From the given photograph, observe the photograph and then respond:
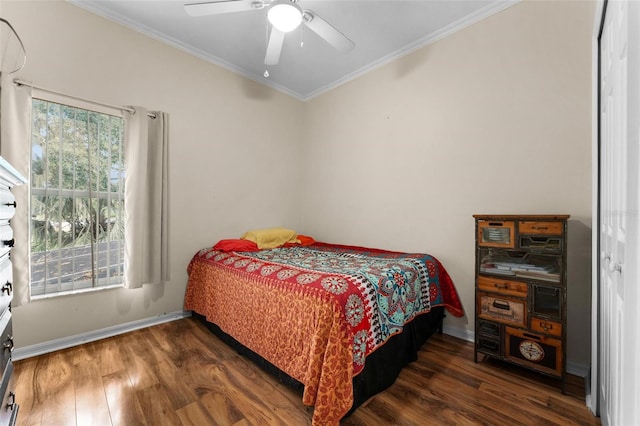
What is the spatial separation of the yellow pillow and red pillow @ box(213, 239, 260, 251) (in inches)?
3.4

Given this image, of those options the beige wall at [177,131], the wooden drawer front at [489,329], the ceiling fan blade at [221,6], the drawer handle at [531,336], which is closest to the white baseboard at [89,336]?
the beige wall at [177,131]

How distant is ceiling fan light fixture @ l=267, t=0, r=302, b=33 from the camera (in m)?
1.62

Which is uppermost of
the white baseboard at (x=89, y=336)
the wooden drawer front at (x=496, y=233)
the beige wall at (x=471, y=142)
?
the beige wall at (x=471, y=142)

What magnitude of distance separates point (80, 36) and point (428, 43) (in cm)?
306

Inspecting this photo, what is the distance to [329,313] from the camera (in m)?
1.40

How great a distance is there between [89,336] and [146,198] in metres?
1.23

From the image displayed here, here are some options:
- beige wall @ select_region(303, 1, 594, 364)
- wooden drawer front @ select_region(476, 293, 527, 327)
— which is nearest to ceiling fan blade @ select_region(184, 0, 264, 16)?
beige wall @ select_region(303, 1, 594, 364)

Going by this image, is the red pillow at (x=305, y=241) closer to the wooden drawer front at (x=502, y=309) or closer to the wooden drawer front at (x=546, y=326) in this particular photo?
the wooden drawer front at (x=502, y=309)

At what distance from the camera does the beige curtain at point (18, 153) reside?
5.90ft

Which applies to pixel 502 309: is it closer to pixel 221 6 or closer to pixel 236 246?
pixel 236 246

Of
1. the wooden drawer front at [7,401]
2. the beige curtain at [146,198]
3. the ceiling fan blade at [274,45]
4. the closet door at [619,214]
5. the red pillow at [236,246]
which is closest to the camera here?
the closet door at [619,214]

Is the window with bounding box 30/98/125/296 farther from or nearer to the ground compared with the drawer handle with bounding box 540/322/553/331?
farther from the ground

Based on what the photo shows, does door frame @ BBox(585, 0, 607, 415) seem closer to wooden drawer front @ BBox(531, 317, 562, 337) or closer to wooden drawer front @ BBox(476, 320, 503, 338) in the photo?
wooden drawer front @ BBox(531, 317, 562, 337)

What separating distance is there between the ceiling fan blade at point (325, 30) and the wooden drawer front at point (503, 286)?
2006 millimetres
